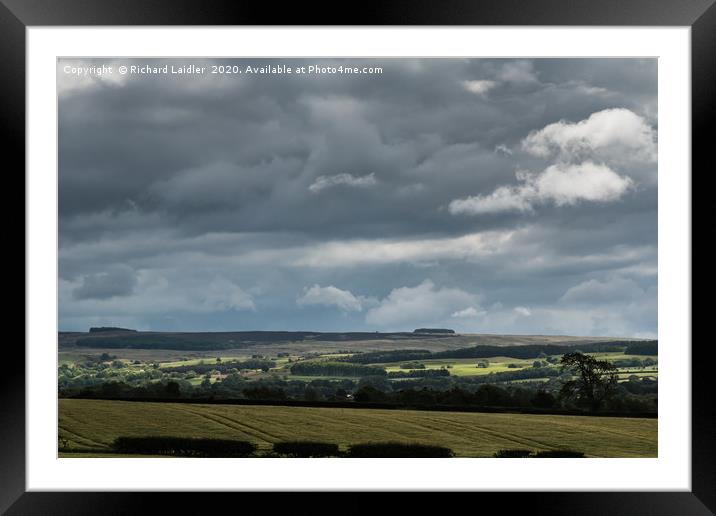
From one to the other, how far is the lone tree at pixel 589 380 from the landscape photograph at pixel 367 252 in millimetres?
20

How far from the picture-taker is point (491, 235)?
605 centimetres

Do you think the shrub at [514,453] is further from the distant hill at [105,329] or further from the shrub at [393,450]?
the distant hill at [105,329]

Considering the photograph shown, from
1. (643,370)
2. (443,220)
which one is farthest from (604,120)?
(643,370)

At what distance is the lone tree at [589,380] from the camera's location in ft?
18.0

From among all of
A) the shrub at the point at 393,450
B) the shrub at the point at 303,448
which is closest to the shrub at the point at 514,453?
the shrub at the point at 393,450

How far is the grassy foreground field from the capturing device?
5184 millimetres

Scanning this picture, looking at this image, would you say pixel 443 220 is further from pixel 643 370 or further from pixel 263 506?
pixel 263 506

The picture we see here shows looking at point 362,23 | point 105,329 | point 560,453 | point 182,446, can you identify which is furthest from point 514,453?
point 362,23

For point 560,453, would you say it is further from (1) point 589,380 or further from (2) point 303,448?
(2) point 303,448

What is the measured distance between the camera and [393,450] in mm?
5160

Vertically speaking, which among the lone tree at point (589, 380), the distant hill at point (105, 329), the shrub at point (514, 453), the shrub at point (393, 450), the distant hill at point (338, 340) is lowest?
the shrub at point (514, 453)

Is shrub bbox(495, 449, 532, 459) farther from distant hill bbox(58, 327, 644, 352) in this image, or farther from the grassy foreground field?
distant hill bbox(58, 327, 644, 352)

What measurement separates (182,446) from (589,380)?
369 centimetres

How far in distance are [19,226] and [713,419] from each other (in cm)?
325
